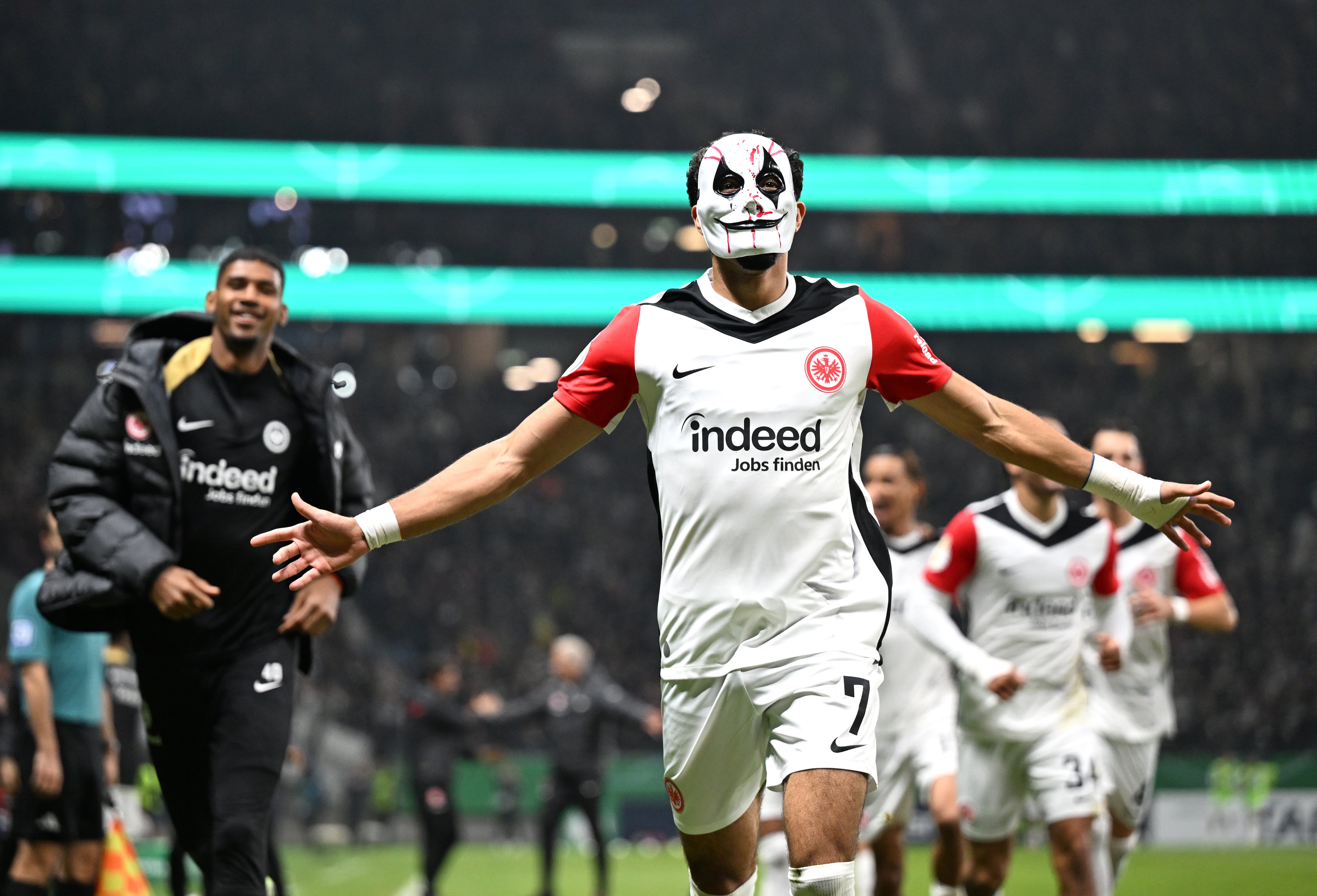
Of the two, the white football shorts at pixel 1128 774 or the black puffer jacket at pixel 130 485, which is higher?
the black puffer jacket at pixel 130 485

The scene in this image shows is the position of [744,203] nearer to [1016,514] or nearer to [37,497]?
[1016,514]

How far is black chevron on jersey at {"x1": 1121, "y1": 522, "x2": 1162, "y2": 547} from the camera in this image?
8375 millimetres

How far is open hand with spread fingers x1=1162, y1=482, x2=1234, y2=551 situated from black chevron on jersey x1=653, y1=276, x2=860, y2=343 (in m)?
1.16

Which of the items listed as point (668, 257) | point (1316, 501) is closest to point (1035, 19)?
point (668, 257)

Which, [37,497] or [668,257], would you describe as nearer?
[668,257]

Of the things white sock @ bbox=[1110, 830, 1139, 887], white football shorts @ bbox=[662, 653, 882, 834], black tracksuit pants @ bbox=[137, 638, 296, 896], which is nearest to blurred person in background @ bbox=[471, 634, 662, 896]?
white sock @ bbox=[1110, 830, 1139, 887]

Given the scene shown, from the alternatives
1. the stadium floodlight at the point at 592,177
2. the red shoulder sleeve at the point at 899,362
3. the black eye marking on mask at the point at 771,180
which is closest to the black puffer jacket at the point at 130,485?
the black eye marking on mask at the point at 771,180

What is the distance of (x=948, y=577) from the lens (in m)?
7.39

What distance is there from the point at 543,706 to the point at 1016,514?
7.90m

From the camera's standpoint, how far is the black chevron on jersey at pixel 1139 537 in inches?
330

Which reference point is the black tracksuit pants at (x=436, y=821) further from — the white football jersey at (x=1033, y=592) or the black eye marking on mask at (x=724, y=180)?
the black eye marking on mask at (x=724, y=180)

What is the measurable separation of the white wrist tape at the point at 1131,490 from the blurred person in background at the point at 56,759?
5.44m

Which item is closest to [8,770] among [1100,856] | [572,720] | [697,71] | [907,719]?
[572,720]

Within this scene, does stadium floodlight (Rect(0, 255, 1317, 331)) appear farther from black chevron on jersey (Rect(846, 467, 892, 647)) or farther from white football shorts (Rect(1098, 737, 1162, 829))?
black chevron on jersey (Rect(846, 467, 892, 647))
